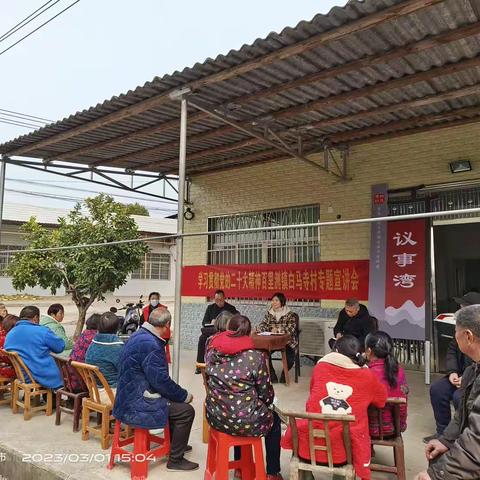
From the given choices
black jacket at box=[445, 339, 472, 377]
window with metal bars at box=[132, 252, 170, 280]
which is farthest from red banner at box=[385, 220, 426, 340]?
window with metal bars at box=[132, 252, 170, 280]

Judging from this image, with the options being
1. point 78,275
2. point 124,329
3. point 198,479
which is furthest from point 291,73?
point 78,275

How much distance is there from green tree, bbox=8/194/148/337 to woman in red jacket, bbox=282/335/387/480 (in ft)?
23.1

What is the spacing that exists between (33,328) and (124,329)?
12.8 feet

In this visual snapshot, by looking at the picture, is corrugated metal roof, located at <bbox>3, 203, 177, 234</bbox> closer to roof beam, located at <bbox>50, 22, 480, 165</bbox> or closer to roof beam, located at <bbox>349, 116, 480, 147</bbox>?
roof beam, located at <bbox>349, 116, 480, 147</bbox>

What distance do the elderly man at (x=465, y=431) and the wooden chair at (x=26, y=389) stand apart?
12.5ft

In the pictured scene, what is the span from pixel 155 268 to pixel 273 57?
67.4 ft

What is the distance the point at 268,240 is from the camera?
817 cm

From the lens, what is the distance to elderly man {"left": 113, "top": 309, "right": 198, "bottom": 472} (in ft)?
10.5

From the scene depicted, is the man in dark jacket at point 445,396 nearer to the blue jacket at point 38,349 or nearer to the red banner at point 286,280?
the red banner at point 286,280

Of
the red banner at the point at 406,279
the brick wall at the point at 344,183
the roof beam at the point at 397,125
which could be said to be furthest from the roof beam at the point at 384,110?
the red banner at the point at 406,279

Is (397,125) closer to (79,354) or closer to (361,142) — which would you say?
(361,142)

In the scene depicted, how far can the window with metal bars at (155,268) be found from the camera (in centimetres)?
2311

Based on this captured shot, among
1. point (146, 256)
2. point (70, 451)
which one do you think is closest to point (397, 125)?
point (70, 451)

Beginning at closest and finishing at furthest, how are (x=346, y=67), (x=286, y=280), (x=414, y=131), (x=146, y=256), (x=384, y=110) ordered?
(x=346, y=67), (x=384, y=110), (x=414, y=131), (x=286, y=280), (x=146, y=256)
